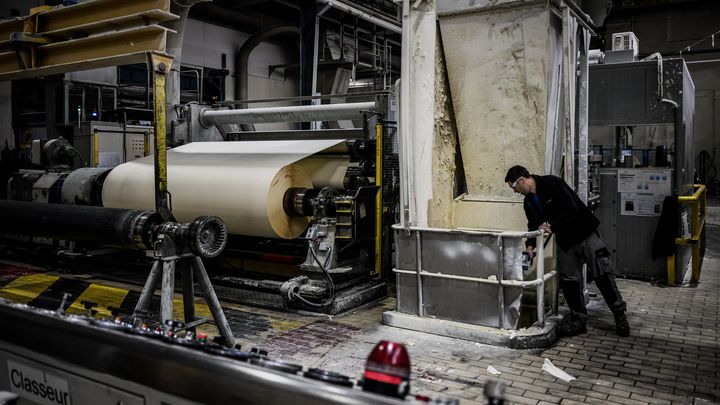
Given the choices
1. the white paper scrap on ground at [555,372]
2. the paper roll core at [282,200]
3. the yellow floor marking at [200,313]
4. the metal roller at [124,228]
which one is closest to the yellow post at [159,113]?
the metal roller at [124,228]

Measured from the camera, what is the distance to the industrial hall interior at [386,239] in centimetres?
239

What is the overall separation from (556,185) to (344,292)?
2.27 metres

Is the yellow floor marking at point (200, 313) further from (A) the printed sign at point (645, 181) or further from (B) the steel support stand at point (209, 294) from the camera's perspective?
(A) the printed sign at point (645, 181)

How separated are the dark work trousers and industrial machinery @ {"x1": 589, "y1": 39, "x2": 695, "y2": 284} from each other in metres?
2.41

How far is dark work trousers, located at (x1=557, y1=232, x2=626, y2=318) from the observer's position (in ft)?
15.7

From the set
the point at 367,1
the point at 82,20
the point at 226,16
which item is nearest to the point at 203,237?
the point at 82,20

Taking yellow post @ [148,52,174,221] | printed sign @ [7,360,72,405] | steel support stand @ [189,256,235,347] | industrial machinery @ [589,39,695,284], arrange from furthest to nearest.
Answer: industrial machinery @ [589,39,695,284] → steel support stand @ [189,256,235,347] → yellow post @ [148,52,174,221] → printed sign @ [7,360,72,405]

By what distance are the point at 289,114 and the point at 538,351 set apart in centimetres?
380

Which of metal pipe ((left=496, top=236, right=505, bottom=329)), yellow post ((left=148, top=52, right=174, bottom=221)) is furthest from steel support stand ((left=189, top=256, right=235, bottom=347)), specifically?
metal pipe ((left=496, top=236, right=505, bottom=329))

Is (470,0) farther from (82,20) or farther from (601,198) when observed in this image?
(601,198)

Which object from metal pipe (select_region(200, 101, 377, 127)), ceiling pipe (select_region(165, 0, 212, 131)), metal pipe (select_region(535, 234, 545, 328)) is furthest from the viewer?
Answer: ceiling pipe (select_region(165, 0, 212, 131))

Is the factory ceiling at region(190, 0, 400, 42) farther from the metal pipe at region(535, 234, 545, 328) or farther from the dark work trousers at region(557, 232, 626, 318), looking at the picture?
the metal pipe at region(535, 234, 545, 328)

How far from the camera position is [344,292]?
5641 mm

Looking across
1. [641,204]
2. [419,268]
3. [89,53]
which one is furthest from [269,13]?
[419,268]
